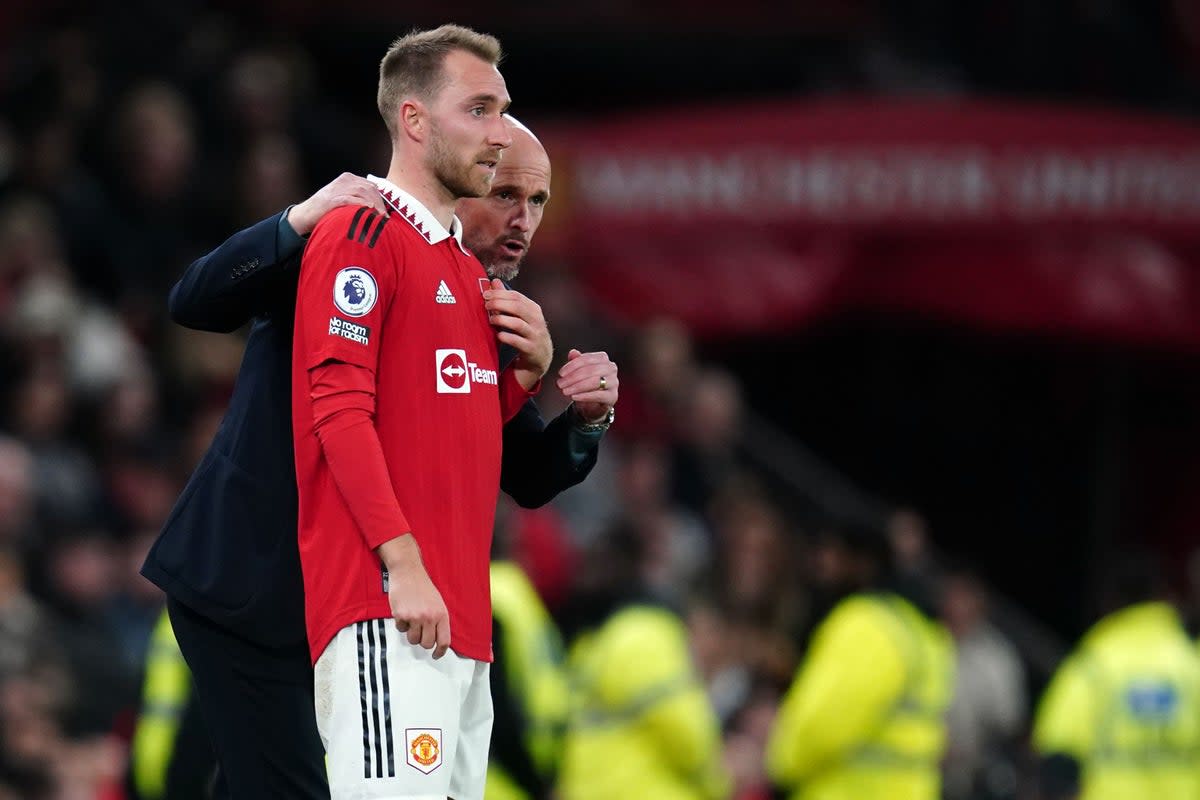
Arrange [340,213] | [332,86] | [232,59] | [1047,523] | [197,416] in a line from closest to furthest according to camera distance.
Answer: [340,213] → [197,416] → [232,59] → [332,86] → [1047,523]

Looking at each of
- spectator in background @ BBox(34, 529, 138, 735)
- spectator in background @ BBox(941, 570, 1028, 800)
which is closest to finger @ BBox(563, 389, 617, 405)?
spectator in background @ BBox(34, 529, 138, 735)

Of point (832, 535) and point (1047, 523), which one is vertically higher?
point (832, 535)

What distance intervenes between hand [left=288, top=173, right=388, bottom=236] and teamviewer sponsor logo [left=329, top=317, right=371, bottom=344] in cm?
24

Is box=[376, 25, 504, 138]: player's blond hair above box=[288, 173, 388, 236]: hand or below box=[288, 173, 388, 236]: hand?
above

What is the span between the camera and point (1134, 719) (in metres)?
8.55

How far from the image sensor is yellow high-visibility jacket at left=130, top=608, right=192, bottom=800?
6.36m

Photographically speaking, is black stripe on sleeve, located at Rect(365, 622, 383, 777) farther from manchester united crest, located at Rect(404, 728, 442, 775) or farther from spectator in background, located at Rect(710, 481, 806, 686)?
spectator in background, located at Rect(710, 481, 806, 686)

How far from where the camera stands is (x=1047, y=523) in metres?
16.6

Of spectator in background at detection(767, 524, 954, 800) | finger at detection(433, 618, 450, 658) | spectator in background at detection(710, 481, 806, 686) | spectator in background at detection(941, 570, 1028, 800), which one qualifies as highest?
finger at detection(433, 618, 450, 658)

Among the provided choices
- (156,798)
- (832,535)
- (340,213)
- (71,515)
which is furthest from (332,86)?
(340,213)

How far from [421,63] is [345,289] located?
0.50 metres

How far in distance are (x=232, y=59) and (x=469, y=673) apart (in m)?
9.03

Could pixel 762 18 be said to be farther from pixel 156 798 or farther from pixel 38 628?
pixel 156 798

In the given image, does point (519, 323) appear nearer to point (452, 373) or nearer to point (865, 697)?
point (452, 373)
